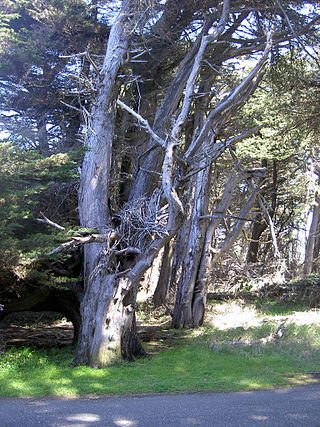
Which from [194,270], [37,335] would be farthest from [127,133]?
[37,335]

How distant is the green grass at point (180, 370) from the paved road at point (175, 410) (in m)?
0.49

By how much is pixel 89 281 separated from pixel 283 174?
45.0 feet

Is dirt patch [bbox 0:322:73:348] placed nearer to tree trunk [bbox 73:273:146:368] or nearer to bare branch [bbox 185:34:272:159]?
tree trunk [bbox 73:273:146:368]

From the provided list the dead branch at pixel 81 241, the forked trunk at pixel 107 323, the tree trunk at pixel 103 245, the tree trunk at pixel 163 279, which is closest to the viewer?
the dead branch at pixel 81 241

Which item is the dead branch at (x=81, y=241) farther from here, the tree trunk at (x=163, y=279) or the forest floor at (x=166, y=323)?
the tree trunk at (x=163, y=279)

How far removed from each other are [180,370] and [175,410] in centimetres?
307

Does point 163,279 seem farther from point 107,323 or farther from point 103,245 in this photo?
point 107,323

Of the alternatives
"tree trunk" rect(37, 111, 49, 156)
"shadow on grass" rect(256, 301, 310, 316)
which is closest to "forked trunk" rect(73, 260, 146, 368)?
"tree trunk" rect(37, 111, 49, 156)

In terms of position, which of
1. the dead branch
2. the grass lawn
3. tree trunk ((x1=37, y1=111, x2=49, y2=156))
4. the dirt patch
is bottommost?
the dirt patch

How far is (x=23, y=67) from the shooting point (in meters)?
14.4

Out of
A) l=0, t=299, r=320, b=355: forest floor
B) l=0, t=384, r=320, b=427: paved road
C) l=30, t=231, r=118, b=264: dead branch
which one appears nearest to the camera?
l=0, t=384, r=320, b=427: paved road

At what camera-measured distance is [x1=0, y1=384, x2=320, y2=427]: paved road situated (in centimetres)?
598

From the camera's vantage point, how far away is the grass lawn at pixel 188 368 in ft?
26.3

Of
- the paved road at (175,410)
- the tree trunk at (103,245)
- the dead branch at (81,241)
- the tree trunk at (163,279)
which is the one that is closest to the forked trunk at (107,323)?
the tree trunk at (103,245)
